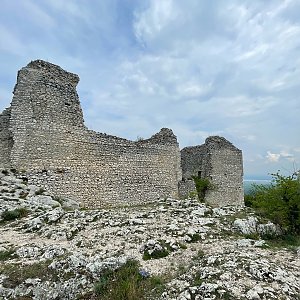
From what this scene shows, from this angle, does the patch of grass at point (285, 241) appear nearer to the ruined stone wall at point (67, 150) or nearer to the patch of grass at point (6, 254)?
the patch of grass at point (6, 254)

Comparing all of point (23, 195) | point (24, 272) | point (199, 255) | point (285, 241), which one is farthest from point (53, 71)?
point (285, 241)

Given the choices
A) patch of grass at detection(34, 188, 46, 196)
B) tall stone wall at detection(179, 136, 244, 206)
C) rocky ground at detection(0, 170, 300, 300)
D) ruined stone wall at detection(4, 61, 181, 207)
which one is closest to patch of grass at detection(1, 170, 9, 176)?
ruined stone wall at detection(4, 61, 181, 207)

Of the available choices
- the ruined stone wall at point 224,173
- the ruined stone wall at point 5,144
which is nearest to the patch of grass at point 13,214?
the ruined stone wall at point 5,144

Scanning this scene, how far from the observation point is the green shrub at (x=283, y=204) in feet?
39.0

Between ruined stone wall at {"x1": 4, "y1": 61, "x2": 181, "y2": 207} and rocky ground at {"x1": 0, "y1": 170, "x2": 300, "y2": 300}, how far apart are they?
3798 millimetres

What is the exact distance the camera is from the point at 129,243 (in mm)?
8828

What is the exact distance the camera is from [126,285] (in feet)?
21.5

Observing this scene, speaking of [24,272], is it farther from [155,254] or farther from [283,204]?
[283,204]

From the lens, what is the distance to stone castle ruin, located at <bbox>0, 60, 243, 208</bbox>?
16203 millimetres

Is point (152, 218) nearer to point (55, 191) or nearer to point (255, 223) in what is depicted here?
point (255, 223)

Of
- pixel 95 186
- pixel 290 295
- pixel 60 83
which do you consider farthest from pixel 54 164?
pixel 290 295

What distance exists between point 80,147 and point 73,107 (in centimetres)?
230

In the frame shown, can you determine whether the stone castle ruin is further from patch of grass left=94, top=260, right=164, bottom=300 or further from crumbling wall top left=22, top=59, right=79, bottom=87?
patch of grass left=94, top=260, right=164, bottom=300

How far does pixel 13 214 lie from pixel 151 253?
6483 mm
